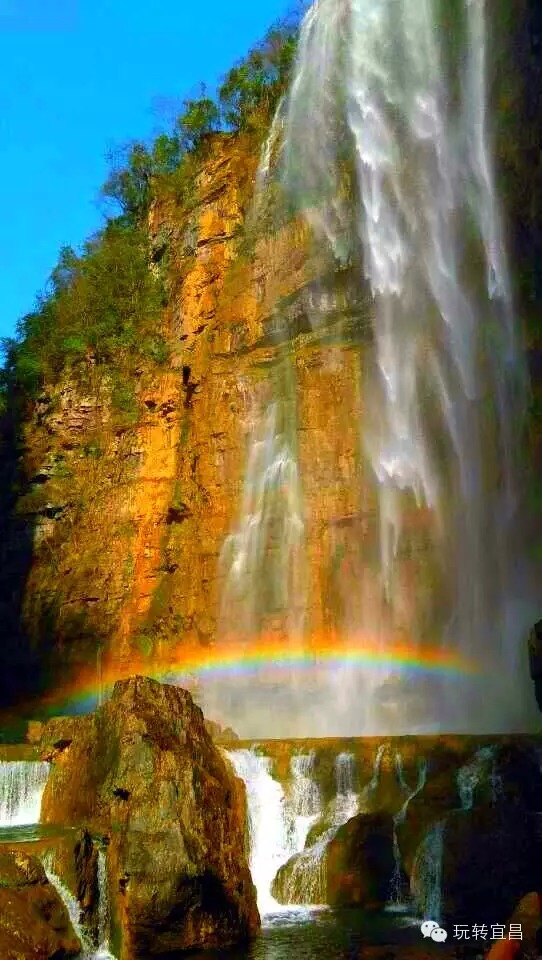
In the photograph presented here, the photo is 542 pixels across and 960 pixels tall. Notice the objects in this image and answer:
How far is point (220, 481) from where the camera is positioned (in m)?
32.0

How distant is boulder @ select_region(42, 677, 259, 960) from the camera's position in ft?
42.5

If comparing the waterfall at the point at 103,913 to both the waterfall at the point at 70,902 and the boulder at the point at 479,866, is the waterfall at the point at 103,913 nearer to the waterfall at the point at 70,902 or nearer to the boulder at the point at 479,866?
the waterfall at the point at 70,902

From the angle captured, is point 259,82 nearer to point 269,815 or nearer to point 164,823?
point 269,815

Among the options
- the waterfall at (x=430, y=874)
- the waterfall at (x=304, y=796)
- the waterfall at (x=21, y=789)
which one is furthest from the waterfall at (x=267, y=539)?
the waterfall at (x=430, y=874)

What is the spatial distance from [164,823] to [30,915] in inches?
84.6

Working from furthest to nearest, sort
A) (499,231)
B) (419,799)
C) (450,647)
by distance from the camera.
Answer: (499,231) < (450,647) < (419,799)

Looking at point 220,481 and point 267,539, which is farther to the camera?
point 220,481

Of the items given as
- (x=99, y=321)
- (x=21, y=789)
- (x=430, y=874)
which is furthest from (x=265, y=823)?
(x=99, y=321)

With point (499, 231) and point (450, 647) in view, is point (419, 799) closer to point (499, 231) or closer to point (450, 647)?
point (450, 647)

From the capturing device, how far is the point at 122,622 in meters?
31.8

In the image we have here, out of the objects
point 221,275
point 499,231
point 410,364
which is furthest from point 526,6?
point 221,275

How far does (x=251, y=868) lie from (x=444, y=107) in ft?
80.1

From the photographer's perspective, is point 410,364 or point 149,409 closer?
point 410,364

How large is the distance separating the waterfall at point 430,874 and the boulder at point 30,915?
5.15 meters
